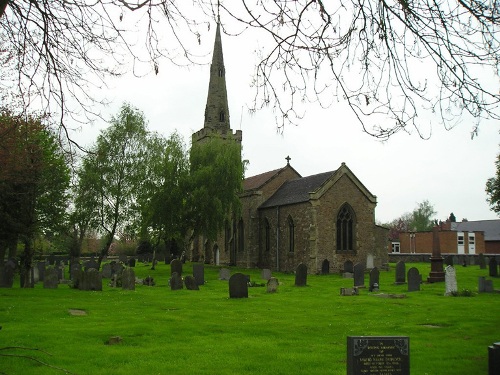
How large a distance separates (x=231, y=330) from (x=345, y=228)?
2341cm

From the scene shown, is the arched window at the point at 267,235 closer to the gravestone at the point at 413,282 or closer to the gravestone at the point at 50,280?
the gravestone at the point at 413,282

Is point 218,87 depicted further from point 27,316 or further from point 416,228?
point 416,228

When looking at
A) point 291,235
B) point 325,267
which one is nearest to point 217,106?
point 291,235

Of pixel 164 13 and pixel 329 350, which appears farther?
pixel 329 350

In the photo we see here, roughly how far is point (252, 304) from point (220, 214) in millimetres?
16888

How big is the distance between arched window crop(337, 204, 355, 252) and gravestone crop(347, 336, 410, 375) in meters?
27.7

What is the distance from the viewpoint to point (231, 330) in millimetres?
11125

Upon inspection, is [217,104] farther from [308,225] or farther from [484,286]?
[484,286]

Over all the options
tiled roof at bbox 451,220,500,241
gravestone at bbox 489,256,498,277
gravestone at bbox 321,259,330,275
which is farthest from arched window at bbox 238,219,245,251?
tiled roof at bbox 451,220,500,241

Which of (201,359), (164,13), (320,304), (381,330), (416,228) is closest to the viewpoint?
(164,13)

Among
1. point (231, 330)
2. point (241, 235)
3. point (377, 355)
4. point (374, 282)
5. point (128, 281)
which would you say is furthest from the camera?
point (241, 235)

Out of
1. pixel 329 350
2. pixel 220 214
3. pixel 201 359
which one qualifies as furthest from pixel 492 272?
pixel 201 359

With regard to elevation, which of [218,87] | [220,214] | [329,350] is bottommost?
[329,350]

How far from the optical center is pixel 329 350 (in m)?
9.04
